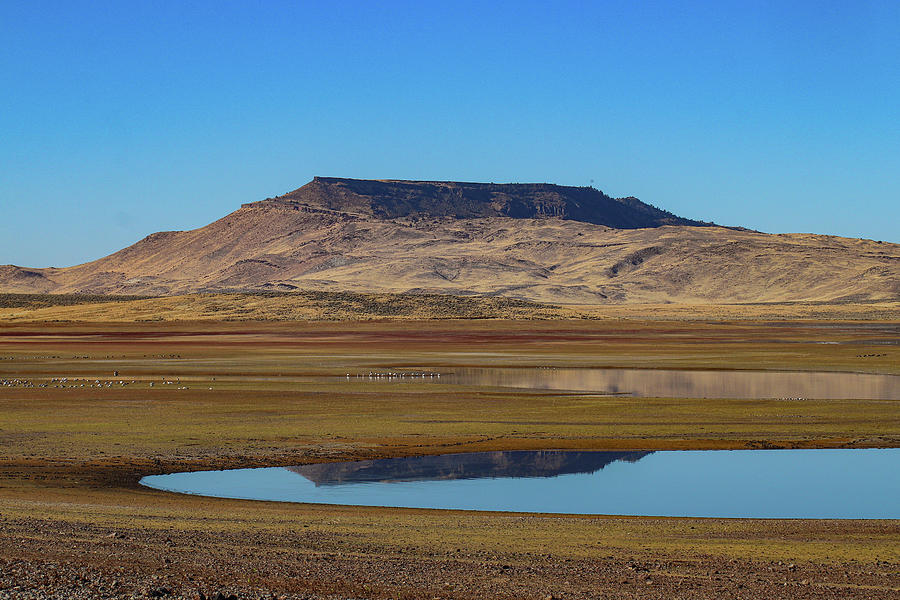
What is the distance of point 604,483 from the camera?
2309cm

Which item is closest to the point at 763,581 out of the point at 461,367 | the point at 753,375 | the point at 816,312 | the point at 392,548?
the point at 392,548

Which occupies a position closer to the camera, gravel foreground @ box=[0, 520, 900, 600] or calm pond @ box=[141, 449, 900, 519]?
gravel foreground @ box=[0, 520, 900, 600]

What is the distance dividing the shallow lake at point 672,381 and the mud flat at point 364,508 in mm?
2645

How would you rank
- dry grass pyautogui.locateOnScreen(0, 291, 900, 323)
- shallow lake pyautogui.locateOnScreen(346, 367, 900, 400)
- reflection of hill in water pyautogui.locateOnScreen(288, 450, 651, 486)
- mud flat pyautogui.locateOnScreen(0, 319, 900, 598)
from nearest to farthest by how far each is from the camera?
1. mud flat pyautogui.locateOnScreen(0, 319, 900, 598)
2. reflection of hill in water pyautogui.locateOnScreen(288, 450, 651, 486)
3. shallow lake pyautogui.locateOnScreen(346, 367, 900, 400)
4. dry grass pyautogui.locateOnScreen(0, 291, 900, 323)

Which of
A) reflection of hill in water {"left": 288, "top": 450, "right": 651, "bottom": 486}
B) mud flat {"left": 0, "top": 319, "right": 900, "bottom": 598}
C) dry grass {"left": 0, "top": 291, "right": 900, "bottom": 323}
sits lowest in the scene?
reflection of hill in water {"left": 288, "top": 450, "right": 651, "bottom": 486}

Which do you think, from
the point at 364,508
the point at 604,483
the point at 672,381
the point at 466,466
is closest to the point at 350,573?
the point at 364,508

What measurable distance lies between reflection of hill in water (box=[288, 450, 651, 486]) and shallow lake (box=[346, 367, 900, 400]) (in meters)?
14.3

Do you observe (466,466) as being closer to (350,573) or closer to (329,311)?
(350,573)

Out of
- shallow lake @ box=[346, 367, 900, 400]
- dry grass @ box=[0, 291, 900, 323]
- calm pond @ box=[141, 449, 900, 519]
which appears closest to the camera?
calm pond @ box=[141, 449, 900, 519]

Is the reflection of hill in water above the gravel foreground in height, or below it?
below

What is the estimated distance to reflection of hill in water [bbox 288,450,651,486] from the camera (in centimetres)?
2380

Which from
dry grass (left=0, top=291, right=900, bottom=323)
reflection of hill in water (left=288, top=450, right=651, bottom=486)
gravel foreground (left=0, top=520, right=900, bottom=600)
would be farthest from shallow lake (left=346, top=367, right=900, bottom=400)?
dry grass (left=0, top=291, right=900, bottom=323)

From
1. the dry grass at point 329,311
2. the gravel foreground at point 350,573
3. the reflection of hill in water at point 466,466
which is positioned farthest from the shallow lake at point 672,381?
the dry grass at point 329,311

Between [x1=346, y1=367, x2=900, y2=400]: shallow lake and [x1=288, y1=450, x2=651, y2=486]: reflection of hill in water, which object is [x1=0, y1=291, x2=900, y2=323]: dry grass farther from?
[x1=288, y1=450, x2=651, y2=486]: reflection of hill in water
